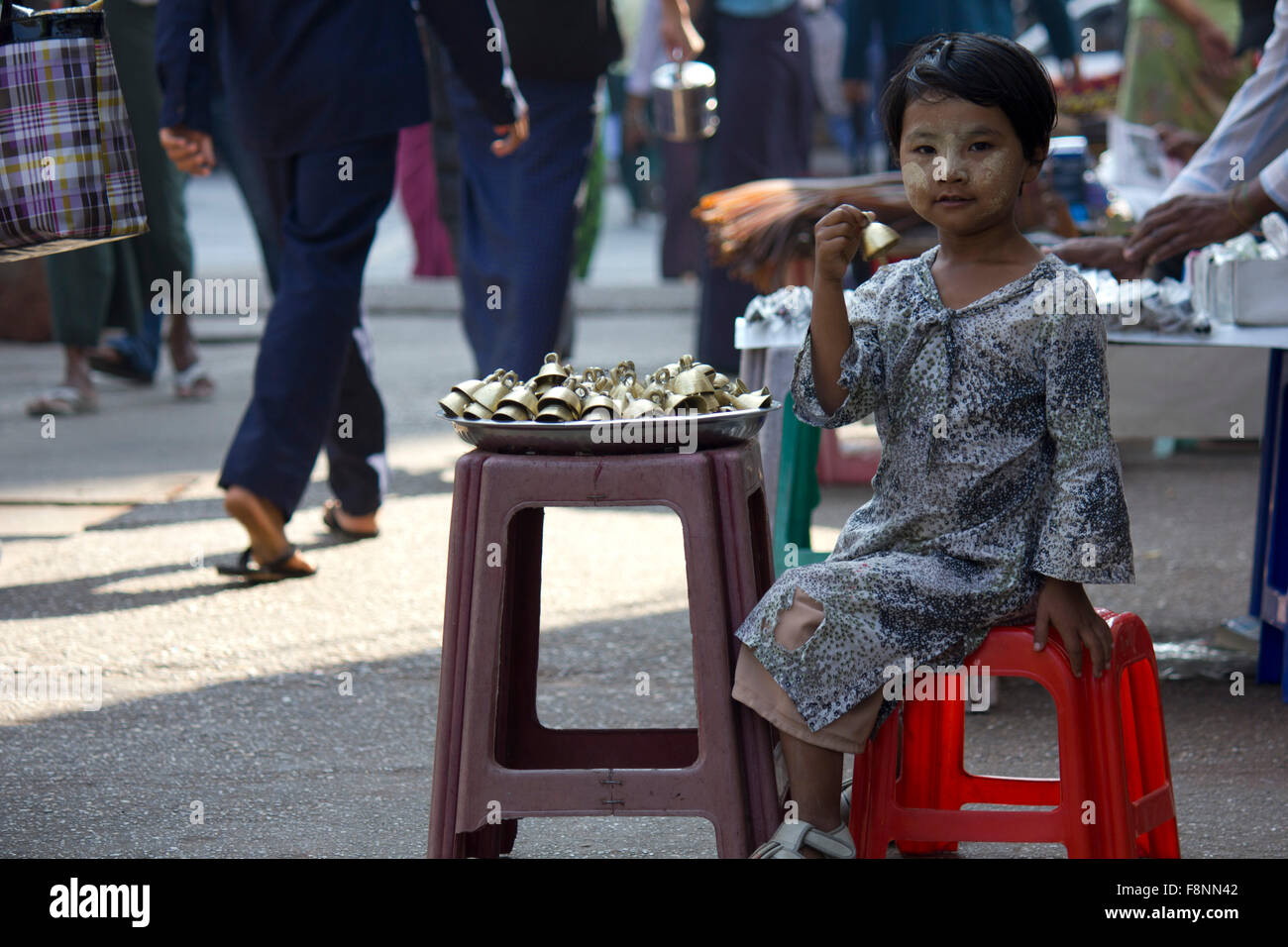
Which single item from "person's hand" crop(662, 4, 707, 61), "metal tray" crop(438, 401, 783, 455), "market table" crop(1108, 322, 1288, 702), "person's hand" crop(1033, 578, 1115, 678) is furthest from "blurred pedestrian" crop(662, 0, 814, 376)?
"person's hand" crop(1033, 578, 1115, 678)

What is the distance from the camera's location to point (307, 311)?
167 inches

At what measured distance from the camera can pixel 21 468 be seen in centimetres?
588

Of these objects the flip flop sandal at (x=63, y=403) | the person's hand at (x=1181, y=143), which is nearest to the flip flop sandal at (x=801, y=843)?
the person's hand at (x=1181, y=143)

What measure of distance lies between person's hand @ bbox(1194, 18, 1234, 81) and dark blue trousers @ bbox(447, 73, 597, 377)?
272 centimetres

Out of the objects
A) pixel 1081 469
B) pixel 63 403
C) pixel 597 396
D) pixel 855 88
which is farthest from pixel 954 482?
pixel 855 88

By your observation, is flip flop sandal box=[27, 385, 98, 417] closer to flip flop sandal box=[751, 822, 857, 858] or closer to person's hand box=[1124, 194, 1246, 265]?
person's hand box=[1124, 194, 1246, 265]

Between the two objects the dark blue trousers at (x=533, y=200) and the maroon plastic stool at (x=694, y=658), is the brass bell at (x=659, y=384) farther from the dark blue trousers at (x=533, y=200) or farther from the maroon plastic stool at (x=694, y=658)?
the dark blue trousers at (x=533, y=200)

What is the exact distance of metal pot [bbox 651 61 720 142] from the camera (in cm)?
603

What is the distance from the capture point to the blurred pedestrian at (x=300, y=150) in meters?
4.18

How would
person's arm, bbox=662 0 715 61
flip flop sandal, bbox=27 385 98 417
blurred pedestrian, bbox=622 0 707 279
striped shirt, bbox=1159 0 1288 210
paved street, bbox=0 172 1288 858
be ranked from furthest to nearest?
blurred pedestrian, bbox=622 0 707 279, flip flop sandal, bbox=27 385 98 417, person's arm, bbox=662 0 715 61, striped shirt, bbox=1159 0 1288 210, paved street, bbox=0 172 1288 858

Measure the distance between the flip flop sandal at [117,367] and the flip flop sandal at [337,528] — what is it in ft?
9.35
